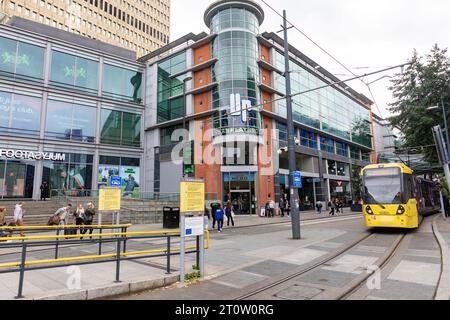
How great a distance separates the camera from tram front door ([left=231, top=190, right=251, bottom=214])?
99.9 ft

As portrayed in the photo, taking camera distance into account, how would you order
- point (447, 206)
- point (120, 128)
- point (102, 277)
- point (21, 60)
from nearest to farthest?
point (102, 277) < point (447, 206) < point (21, 60) < point (120, 128)

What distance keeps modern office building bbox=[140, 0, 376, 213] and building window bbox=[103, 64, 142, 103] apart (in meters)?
1.50

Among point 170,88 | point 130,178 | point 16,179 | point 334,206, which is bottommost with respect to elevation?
point 334,206

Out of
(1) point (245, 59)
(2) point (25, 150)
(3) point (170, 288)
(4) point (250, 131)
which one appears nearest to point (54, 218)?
(3) point (170, 288)

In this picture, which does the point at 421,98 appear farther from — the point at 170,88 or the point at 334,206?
the point at 170,88

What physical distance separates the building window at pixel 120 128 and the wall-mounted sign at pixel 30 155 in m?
5.11

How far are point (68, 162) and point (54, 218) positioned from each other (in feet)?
59.2

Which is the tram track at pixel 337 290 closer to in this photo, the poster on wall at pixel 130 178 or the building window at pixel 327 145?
the poster on wall at pixel 130 178

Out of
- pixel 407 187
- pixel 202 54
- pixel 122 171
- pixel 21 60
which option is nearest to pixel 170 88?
pixel 202 54

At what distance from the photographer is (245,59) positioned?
3158 cm

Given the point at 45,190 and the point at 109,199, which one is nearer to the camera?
the point at 109,199

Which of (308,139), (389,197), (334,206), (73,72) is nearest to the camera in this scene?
(389,197)

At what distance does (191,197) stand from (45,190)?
26690mm

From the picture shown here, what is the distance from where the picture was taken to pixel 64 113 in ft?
104
